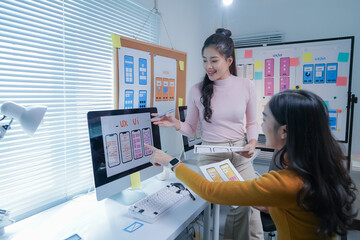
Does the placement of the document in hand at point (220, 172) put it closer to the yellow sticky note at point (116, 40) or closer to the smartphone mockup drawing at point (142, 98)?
the smartphone mockup drawing at point (142, 98)

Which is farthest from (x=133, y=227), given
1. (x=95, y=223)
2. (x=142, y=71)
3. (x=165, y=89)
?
(x=165, y=89)

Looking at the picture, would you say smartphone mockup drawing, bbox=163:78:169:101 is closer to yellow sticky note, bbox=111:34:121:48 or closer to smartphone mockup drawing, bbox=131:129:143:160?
yellow sticky note, bbox=111:34:121:48

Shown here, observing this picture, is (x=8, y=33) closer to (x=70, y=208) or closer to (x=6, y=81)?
(x=6, y=81)

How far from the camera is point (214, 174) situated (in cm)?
121

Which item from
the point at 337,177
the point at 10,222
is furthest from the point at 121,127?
the point at 337,177

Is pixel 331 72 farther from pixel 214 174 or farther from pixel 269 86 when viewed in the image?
pixel 214 174

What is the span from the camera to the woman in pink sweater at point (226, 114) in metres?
1.50

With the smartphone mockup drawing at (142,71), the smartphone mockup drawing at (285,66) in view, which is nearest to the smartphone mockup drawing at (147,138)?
the smartphone mockup drawing at (142,71)

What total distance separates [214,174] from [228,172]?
0.36ft

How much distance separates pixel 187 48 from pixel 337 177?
1.97 m

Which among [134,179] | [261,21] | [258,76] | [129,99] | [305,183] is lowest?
[134,179]

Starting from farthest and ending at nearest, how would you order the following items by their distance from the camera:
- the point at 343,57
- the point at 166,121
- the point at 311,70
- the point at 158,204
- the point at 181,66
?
1. the point at 311,70
2. the point at 343,57
3. the point at 181,66
4. the point at 166,121
5. the point at 158,204

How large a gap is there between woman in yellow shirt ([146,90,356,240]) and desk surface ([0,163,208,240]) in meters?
0.30

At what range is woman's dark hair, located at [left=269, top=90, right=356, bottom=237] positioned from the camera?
2.60 ft
